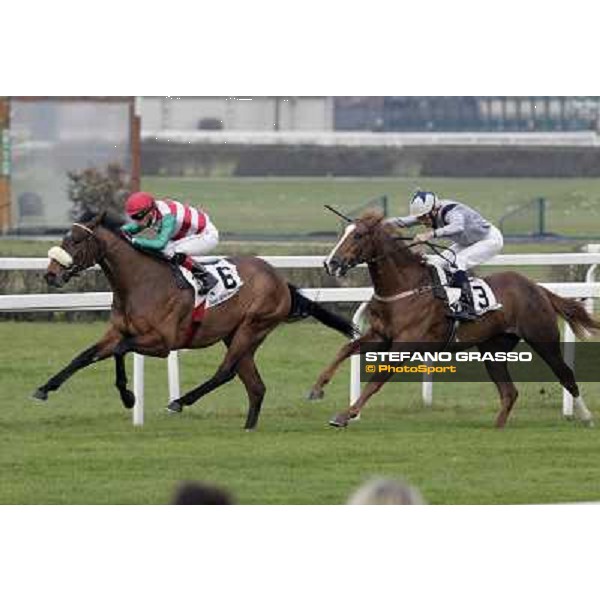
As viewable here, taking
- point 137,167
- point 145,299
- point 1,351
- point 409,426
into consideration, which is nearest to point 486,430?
point 409,426

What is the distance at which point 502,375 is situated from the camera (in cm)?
1263

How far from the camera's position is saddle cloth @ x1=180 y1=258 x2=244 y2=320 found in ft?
40.2

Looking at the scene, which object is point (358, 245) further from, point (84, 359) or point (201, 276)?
point (84, 359)

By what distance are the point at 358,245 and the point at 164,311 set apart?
1.05 m

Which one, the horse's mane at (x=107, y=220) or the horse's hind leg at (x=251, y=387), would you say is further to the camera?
the horse's hind leg at (x=251, y=387)

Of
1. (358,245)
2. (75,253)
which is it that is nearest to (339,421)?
(358,245)

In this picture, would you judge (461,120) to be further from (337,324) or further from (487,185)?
(337,324)

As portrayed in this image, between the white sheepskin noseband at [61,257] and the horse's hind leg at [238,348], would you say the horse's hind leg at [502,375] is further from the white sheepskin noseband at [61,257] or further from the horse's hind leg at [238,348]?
the white sheepskin noseband at [61,257]

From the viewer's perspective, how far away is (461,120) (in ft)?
58.5

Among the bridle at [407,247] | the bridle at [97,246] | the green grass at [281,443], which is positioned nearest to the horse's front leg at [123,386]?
the green grass at [281,443]

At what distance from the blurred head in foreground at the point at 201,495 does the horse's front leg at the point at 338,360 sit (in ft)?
20.2

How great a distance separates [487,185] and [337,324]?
708 centimetres

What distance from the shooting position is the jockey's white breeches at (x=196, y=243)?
484 inches

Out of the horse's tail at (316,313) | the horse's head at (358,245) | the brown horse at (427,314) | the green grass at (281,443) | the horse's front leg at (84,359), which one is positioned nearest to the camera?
the green grass at (281,443)
